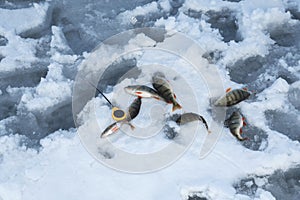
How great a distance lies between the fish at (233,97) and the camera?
12.7ft

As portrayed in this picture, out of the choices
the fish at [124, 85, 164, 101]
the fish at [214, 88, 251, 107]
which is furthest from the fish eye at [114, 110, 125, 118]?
the fish at [214, 88, 251, 107]

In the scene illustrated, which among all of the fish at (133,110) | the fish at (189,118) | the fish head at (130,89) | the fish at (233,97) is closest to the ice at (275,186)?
the fish at (189,118)

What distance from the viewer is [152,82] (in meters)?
4.20

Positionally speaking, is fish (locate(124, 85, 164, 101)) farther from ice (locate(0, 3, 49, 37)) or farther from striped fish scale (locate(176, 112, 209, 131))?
ice (locate(0, 3, 49, 37))

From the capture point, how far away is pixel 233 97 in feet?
12.6

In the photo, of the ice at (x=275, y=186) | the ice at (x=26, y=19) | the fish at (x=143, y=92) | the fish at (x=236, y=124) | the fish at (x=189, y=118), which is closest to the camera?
the ice at (x=275, y=186)

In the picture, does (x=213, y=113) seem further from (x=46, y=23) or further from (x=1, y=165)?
(x=46, y=23)

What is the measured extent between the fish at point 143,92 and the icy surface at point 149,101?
17 centimetres

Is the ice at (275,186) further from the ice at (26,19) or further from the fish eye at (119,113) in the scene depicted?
the ice at (26,19)

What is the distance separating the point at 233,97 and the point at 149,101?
835 mm

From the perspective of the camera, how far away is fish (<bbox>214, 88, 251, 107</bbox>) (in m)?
3.86

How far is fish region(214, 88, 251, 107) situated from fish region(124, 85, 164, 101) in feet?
2.00

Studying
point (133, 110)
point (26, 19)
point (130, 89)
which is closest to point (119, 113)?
point (133, 110)

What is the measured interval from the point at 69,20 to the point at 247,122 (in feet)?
8.56
